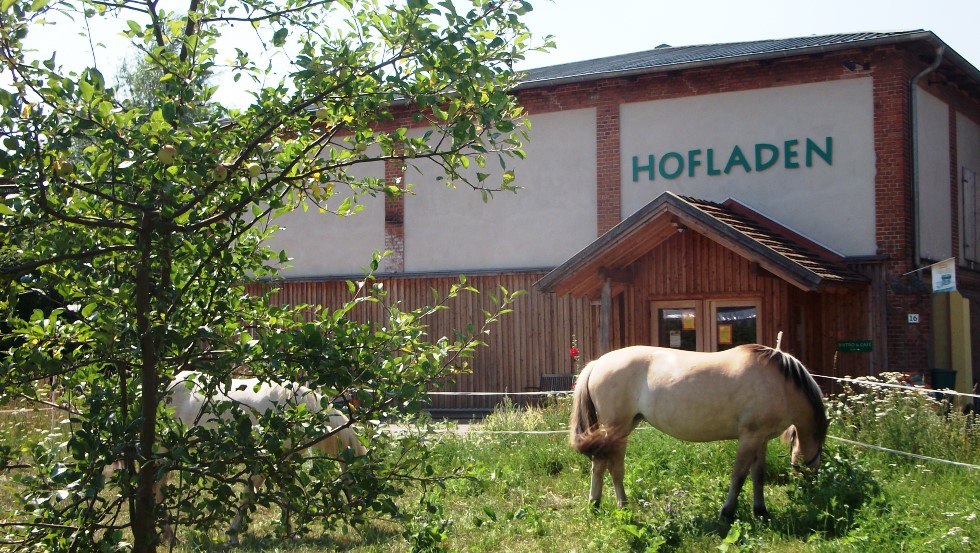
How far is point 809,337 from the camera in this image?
1620 cm

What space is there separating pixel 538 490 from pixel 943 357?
1084 cm

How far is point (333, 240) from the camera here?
21984 mm

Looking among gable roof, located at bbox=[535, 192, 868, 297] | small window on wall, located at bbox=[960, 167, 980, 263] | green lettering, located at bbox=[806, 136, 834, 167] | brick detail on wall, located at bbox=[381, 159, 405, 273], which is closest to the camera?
gable roof, located at bbox=[535, 192, 868, 297]

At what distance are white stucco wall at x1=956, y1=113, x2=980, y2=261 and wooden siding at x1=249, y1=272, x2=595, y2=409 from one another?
25.1 feet

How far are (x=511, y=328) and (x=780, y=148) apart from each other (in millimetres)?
6333

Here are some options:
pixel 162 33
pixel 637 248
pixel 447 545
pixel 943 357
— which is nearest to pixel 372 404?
pixel 162 33

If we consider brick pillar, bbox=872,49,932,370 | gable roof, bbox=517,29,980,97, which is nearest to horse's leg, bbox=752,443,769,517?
brick pillar, bbox=872,49,932,370

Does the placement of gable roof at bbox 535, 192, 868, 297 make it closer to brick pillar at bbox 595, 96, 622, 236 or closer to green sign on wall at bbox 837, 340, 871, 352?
green sign on wall at bbox 837, 340, 871, 352

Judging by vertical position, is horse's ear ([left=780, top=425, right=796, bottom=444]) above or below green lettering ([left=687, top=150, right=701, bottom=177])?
below

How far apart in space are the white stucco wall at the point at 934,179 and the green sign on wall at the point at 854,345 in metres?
2.11

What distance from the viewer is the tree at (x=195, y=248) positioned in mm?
3076

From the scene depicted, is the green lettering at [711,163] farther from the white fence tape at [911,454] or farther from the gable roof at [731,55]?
the white fence tape at [911,454]

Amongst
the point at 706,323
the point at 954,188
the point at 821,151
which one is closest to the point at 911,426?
the point at 706,323

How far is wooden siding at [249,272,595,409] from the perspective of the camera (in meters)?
19.0
